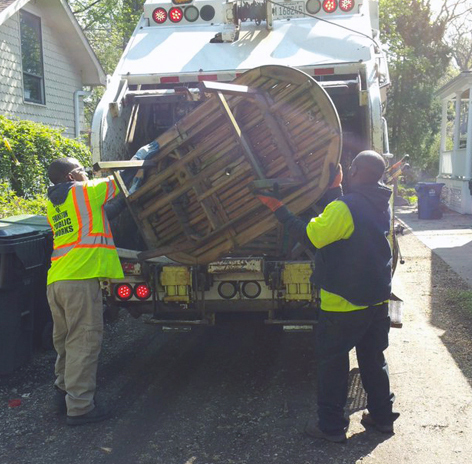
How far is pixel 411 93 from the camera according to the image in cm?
2388

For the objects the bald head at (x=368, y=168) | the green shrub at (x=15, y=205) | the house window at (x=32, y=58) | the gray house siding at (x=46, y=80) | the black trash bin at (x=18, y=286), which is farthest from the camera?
the house window at (x=32, y=58)

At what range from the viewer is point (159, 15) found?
6.12 meters

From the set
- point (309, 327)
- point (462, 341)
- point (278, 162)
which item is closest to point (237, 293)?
point (309, 327)

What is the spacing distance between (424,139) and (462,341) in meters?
20.7

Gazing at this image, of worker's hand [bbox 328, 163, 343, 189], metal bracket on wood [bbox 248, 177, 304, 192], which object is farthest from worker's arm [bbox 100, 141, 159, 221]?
worker's hand [bbox 328, 163, 343, 189]

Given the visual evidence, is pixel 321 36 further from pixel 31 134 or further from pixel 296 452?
pixel 31 134

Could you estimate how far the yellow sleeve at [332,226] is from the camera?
11.3 feet

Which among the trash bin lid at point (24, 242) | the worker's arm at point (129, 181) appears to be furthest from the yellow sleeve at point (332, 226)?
the trash bin lid at point (24, 242)

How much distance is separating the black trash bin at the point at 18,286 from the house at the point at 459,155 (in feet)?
37.5

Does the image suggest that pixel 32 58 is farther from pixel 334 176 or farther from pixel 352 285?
pixel 352 285

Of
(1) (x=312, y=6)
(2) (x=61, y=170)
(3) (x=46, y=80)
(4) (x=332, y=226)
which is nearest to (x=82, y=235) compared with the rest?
(2) (x=61, y=170)

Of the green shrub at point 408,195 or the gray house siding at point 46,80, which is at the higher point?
the gray house siding at point 46,80

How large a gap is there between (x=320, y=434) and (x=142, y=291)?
157 cm

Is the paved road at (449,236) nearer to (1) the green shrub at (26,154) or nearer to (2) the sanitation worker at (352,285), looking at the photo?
(2) the sanitation worker at (352,285)
